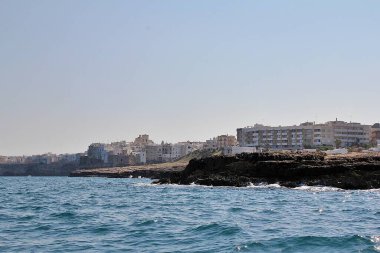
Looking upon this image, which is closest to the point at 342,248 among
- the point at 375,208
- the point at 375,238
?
the point at 375,238

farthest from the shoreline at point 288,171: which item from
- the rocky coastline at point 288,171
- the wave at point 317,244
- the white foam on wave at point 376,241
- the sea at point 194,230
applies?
the wave at point 317,244

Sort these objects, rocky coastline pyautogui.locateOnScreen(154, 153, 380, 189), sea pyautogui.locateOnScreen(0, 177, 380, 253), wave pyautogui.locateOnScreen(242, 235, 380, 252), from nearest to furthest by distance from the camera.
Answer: wave pyautogui.locateOnScreen(242, 235, 380, 252) → sea pyautogui.locateOnScreen(0, 177, 380, 253) → rocky coastline pyautogui.locateOnScreen(154, 153, 380, 189)

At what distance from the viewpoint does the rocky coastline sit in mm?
75500

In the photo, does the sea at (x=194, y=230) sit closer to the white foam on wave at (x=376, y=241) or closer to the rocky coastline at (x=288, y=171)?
the white foam on wave at (x=376, y=241)

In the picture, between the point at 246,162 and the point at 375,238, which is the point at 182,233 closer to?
the point at 375,238

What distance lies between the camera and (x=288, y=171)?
3231 inches

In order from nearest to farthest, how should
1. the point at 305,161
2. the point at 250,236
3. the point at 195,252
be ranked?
the point at 195,252 < the point at 250,236 < the point at 305,161

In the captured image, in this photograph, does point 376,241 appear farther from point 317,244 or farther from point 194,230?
point 194,230

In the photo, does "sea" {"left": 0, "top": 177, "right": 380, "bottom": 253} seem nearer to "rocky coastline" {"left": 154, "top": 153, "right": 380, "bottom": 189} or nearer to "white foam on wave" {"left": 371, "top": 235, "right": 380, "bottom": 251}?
"white foam on wave" {"left": 371, "top": 235, "right": 380, "bottom": 251}

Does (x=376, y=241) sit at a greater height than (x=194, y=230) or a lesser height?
lesser

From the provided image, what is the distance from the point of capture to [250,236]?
25.2 m

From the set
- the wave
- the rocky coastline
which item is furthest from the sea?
the rocky coastline

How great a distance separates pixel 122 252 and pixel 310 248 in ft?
22.7

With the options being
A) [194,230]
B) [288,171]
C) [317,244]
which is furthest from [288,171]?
[317,244]
